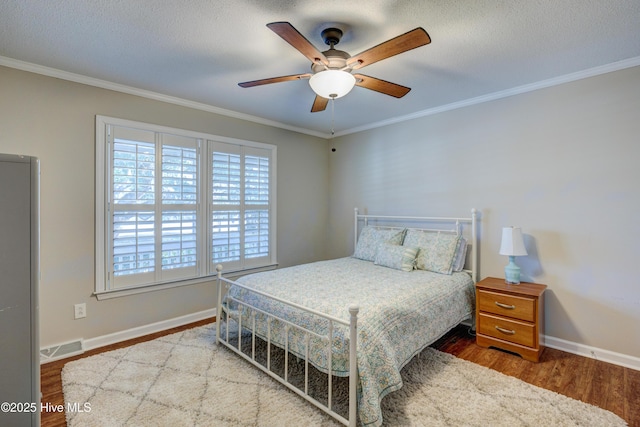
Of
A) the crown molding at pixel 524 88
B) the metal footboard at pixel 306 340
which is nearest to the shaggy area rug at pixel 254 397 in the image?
the metal footboard at pixel 306 340

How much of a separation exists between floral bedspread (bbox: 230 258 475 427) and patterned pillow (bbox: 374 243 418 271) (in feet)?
0.30

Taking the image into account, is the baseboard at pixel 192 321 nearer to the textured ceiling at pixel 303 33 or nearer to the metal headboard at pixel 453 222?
the metal headboard at pixel 453 222

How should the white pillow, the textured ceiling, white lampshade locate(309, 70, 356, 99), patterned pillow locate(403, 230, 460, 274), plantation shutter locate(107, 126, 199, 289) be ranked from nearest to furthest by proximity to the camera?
the textured ceiling → white lampshade locate(309, 70, 356, 99) → plantation shutter locate(107, 126, 199, 289) → patterned pillow locate(403, 230, 460, 274) → the white pillow

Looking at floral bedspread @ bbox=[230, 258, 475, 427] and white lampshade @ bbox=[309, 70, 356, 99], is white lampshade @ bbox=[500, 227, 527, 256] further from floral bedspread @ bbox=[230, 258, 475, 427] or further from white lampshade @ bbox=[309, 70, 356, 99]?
Answer: white lampshade @ bbox=[309, 70, 356, 99]

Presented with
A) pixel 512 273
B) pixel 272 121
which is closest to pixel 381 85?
pixel 512 273

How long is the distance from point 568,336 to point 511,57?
246 centimetres

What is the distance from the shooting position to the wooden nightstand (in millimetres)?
2589

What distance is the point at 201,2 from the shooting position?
178 centimetres

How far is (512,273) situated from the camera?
288 cm

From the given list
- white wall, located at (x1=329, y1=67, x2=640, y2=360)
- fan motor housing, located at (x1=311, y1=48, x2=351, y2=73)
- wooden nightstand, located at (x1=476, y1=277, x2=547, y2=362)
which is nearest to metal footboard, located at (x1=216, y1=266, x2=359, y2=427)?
fan motor housing, located at (x1=311, y1=48, x2=351, y2=73)

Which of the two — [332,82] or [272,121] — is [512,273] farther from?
[272,121]

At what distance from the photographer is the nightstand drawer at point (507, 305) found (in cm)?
260

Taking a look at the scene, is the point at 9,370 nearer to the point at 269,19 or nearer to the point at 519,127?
the point at 269,19

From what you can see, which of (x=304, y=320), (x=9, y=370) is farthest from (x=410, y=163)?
(x=9, y=370)
